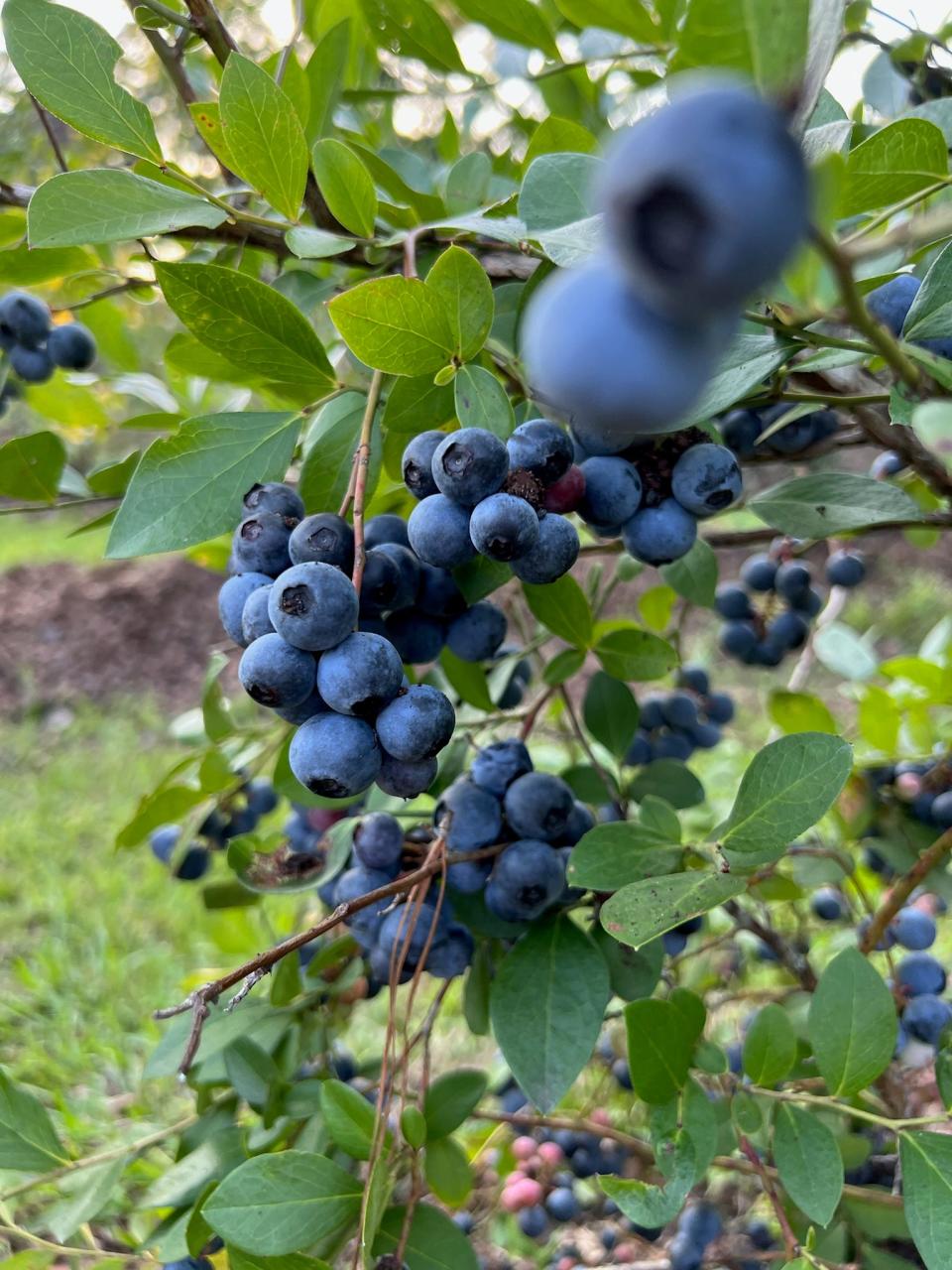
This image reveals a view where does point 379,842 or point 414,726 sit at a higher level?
point 414,726

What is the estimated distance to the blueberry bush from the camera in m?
0.32

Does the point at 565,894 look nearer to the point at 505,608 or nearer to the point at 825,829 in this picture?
the point at 505,608

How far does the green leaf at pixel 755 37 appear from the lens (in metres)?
0.26

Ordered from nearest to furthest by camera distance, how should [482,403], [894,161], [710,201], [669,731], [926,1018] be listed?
[710,201] → [894,161] → [482,403] → [926,1018] → [669,731]

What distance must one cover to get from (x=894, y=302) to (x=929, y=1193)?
0.66m

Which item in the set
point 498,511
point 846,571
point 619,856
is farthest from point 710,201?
point 846,571

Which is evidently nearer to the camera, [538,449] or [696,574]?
[538,449]

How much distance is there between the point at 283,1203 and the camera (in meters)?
0.65

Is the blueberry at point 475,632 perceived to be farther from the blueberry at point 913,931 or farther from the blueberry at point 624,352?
the blueberry at point 913,931

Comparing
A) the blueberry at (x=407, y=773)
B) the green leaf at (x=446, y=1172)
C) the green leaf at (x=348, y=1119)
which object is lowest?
the green leaf at (x=446, y=1172)

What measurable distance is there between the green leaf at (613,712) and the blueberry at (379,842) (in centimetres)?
26

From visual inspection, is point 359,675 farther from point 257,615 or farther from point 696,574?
point 696,574

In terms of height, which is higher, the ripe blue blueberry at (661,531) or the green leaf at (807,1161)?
the ripe blue blueberry at (661,531)

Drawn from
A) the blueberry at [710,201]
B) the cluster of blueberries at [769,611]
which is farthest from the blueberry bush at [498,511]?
the cluster of blueberries at [769,611]
